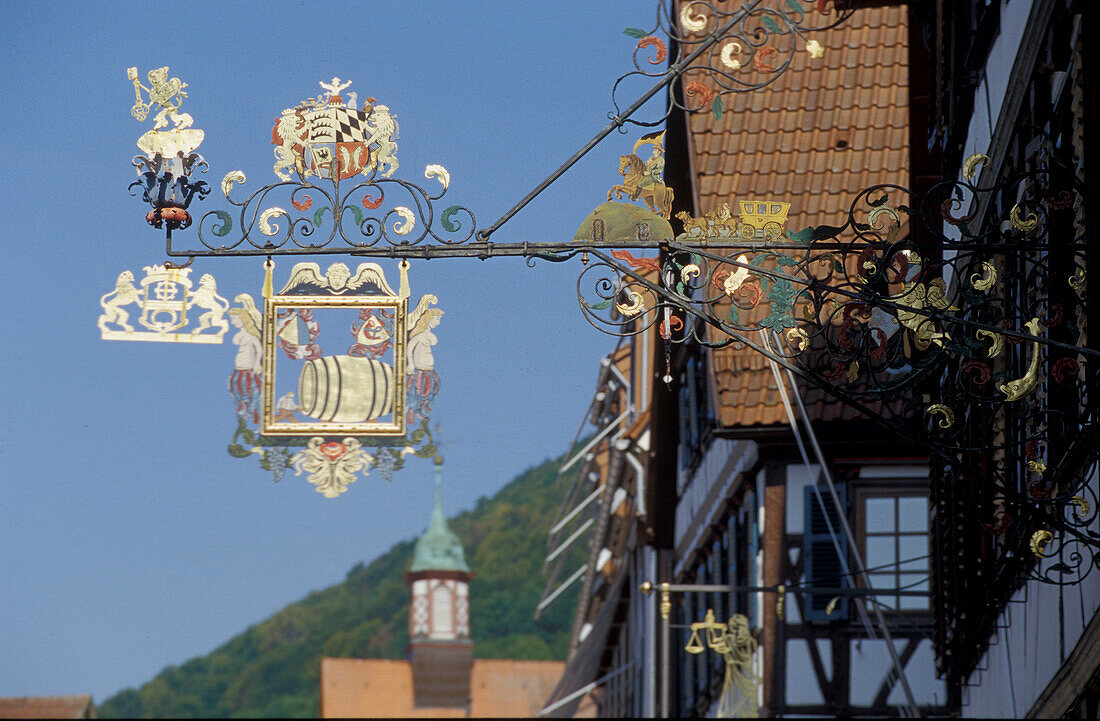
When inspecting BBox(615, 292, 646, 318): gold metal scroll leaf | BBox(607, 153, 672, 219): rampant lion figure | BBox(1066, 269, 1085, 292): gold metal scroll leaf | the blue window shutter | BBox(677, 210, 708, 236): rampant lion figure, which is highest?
BBox(607, 153, 672, 219): rampant lion figure

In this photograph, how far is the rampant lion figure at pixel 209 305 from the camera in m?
9.06

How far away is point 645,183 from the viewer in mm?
7980

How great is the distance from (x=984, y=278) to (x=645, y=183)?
5.34 ft

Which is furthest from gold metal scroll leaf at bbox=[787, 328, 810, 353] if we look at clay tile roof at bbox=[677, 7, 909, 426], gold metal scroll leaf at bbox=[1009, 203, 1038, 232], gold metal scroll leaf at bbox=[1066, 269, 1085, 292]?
clay tile roof at bbox=[677, 7, 909, 426]

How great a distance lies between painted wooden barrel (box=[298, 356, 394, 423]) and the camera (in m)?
9.91

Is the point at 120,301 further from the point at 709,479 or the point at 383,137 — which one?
the point at 709,479

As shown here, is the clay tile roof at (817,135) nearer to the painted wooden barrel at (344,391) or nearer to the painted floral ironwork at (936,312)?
the painted wooden barrel at (344,391)

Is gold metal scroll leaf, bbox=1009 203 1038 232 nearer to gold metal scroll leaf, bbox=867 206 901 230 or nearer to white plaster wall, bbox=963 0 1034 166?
gold metal scroll leaf, bbox=867 206 901 230

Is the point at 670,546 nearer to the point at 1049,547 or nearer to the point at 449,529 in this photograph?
the point at 1049,547

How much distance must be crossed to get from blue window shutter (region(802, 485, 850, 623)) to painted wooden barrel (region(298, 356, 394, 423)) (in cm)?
480

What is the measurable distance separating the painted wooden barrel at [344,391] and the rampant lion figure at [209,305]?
87cm

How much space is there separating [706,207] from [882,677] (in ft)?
12.8

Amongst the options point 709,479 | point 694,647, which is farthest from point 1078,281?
point 709,479

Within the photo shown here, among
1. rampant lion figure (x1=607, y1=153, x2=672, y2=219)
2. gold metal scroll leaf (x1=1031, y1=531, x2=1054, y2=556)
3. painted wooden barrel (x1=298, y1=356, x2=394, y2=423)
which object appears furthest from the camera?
painted wooden barrel (x1=298, y1=356, x2=394, y2=423)
